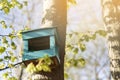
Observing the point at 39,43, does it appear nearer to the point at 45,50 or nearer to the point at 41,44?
the point at 41,44

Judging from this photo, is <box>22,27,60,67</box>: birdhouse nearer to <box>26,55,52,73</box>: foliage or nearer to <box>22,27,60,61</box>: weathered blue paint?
<box>22,27,60,61</box>: weathered blue paint

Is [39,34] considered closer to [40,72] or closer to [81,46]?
[40,72]

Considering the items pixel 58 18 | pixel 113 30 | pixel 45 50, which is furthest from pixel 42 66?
pixel 113 30

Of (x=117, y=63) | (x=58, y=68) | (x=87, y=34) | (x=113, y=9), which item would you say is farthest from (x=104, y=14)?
(x=58, y=68)

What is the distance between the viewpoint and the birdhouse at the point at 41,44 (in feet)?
10.4

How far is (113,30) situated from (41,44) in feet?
6.33

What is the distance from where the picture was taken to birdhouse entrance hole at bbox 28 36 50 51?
3.38 meters

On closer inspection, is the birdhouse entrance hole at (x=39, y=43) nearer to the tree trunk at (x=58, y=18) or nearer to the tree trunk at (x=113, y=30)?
the tree trunk at (x=58, y=18)

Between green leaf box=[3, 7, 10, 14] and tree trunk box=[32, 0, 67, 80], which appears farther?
green leaf box=[3, 7, 10, 14]

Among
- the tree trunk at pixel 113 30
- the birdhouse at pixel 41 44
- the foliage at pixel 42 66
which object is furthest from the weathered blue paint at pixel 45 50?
the tree trunk at pixel 113 30

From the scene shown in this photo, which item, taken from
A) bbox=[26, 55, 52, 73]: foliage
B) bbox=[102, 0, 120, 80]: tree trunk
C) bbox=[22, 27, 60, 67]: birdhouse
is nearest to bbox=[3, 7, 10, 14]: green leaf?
bbox=[22, 27, 60, 67]: birdhouse

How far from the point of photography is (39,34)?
10.9 ft

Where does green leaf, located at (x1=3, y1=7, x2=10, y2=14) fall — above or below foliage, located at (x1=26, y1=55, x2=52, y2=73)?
above

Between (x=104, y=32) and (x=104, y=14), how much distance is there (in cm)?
57
